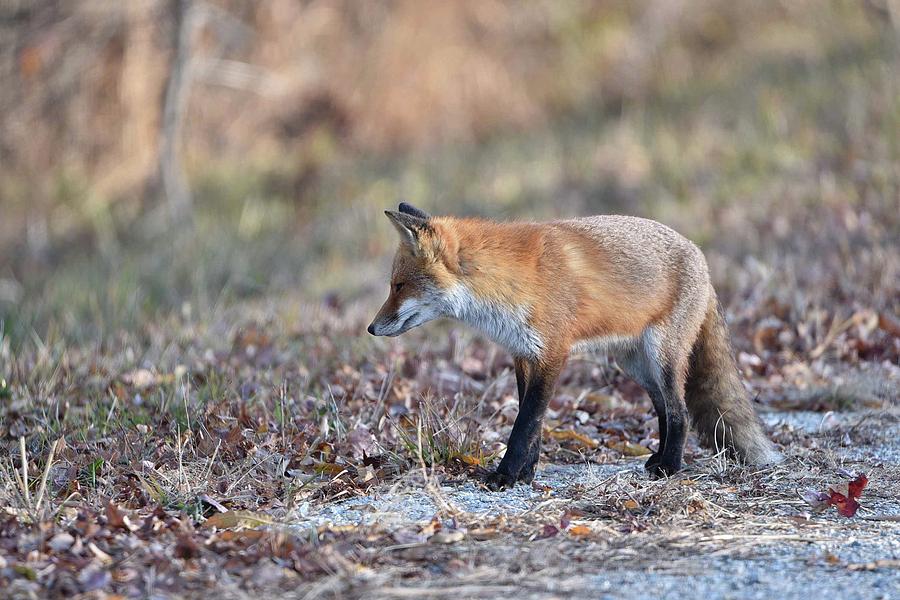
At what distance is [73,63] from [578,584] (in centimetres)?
1338

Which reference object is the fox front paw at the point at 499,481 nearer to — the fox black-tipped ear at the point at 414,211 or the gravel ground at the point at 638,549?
the gravel ground at the point at 638,549

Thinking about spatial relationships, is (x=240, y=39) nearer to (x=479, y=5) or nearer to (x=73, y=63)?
(x=73, y=63)

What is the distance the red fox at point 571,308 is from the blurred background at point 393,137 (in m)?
3.25

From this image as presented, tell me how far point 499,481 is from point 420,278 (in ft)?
3.48

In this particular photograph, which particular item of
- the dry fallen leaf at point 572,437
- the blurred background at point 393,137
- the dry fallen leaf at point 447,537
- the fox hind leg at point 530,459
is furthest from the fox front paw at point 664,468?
the blurred background at point 393,137

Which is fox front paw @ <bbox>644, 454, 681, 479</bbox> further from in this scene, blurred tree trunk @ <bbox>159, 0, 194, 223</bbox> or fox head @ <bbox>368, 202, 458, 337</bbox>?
blurred tree trunk @ <bbox>159, 0, 194, 223</bbox>

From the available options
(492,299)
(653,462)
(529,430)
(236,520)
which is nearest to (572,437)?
(653,462)

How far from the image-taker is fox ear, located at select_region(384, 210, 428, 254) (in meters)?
5.09

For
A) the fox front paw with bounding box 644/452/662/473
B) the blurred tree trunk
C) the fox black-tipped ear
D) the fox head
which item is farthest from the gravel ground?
the blurred tree trunk

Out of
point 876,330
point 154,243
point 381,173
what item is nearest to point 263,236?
point 154,243

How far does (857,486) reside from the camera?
14.6ft

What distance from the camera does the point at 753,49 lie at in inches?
640

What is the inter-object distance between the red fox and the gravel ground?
33cm

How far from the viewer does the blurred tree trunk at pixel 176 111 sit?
1382 centimetres
